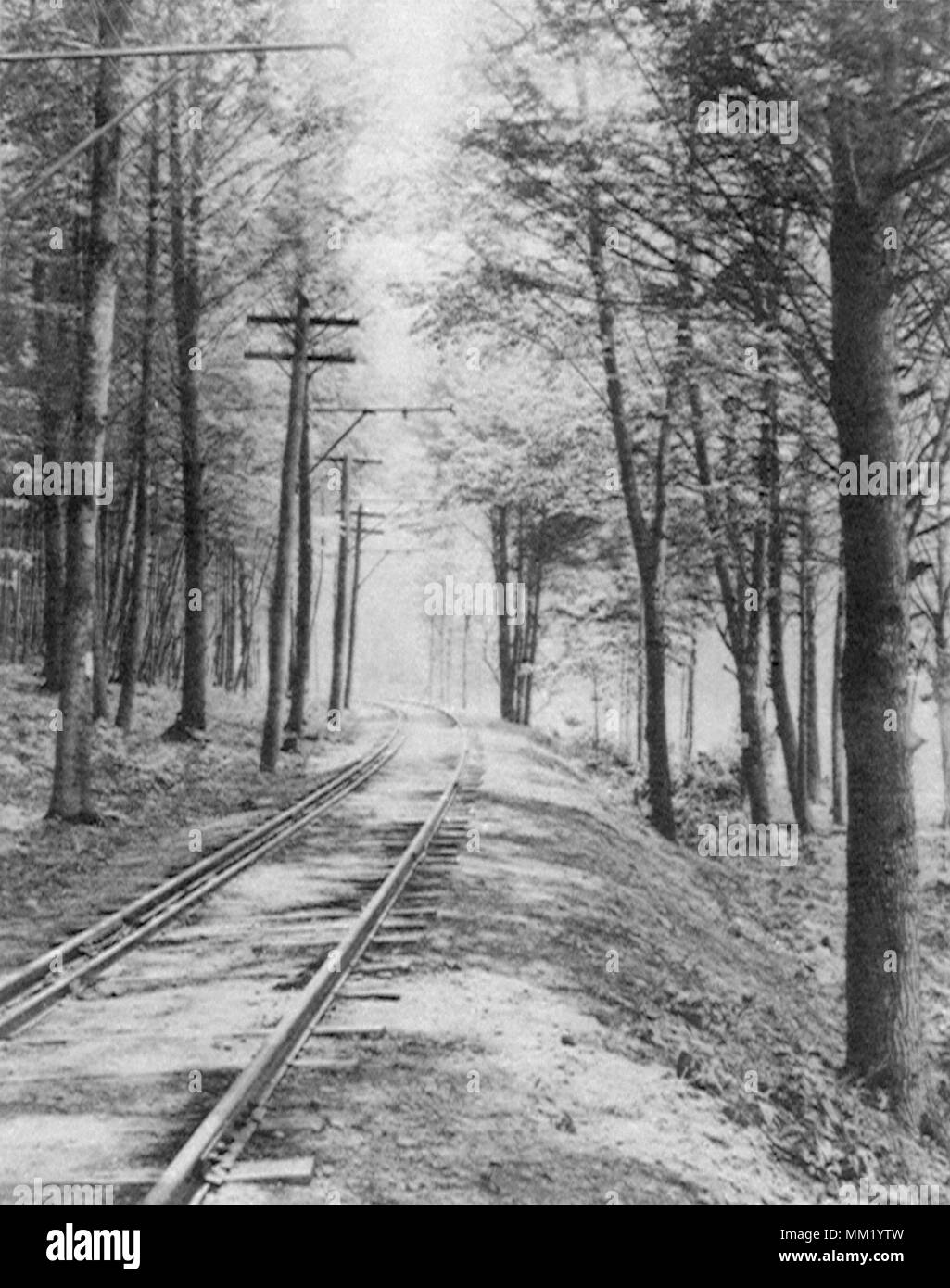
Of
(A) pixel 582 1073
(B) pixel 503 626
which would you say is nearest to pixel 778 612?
(A) pixel 582 1073

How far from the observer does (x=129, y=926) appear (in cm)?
982

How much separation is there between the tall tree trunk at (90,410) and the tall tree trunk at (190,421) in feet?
20.1

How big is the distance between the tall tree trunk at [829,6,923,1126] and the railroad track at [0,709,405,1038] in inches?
206

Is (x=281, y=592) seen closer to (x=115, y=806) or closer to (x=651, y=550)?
(x=115, y=806)

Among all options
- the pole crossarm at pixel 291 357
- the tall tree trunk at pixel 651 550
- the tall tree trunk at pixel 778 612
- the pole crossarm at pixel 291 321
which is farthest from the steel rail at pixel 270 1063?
the pole crossarm at pixel 291 357

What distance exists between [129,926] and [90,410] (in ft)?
22.9

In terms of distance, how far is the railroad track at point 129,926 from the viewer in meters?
7.74

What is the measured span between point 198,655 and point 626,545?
36.9ft

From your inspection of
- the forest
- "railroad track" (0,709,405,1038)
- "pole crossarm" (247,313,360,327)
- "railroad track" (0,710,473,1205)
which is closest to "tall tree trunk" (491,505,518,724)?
the forest

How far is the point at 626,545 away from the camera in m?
29.3

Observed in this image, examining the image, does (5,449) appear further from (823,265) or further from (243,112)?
(823,265)

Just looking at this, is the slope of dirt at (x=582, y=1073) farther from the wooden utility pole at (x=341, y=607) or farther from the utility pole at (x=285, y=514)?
the wooden utility pole at (x=341, y=607)
